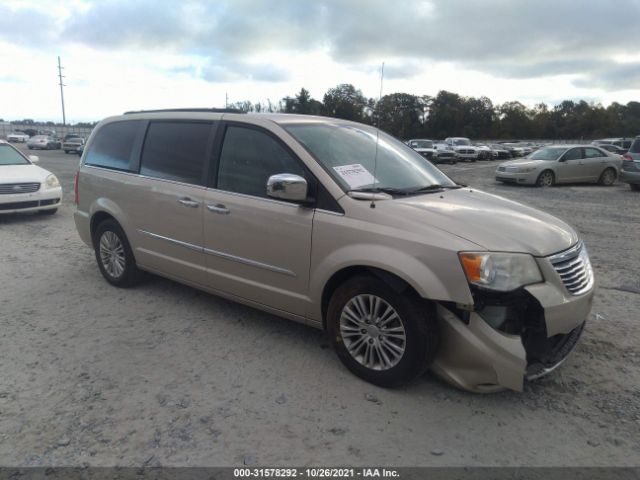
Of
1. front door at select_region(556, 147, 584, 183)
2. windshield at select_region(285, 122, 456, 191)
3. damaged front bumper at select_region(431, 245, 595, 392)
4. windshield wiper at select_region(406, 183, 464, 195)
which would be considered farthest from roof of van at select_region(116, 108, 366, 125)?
front door at select_region(556, 147, 584, 183)

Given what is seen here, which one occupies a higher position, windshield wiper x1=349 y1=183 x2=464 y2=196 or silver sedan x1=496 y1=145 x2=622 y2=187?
windshield wiper x1=349 y1=183 x2=464 y2=196

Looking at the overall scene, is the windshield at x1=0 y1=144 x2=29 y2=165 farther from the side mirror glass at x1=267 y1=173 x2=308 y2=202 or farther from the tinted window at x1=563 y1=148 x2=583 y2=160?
the tinted window at x1=563 y1=148 x2=583 y2=160

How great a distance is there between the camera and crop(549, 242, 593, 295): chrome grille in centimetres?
307

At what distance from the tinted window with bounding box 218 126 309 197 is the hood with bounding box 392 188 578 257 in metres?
0.94

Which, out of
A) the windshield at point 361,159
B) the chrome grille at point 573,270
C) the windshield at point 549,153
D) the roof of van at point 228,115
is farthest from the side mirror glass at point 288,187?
the windshield at point 549,153

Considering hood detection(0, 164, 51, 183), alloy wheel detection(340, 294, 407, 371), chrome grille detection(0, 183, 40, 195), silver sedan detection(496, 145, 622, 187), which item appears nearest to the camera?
alloy wheel detection(340, 294, 407, 371)

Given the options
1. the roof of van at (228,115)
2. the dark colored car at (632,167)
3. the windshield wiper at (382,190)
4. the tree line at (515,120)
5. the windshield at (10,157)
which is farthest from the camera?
the tree line at (515,120)

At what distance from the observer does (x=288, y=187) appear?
3285 millimetres

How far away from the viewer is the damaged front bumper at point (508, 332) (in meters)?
2.84

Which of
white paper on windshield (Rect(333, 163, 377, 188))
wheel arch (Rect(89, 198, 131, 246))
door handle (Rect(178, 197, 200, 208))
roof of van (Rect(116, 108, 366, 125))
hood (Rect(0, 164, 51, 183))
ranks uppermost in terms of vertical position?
roof of van (Rect(116, 108, 366, 125))

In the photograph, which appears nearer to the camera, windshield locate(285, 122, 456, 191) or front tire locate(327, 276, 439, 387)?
front tire locate(327, 276, 439, 387)

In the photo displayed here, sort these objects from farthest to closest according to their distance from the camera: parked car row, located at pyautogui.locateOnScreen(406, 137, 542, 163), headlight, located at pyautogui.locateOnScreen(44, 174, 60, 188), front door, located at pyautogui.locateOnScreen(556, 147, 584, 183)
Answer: parked car row, located at pyautogui.locateOnScreen(406, 137, 542, 163) → front door, located at pyautogui.locateOnScreen(556, 147, 584, 183) → headlight, located at pyautogui.locateOnScreen(44, 174, 60, 188)

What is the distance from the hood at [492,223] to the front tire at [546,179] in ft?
46.1

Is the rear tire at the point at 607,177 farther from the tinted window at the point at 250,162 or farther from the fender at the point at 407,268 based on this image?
the fender at the point at 407,268
